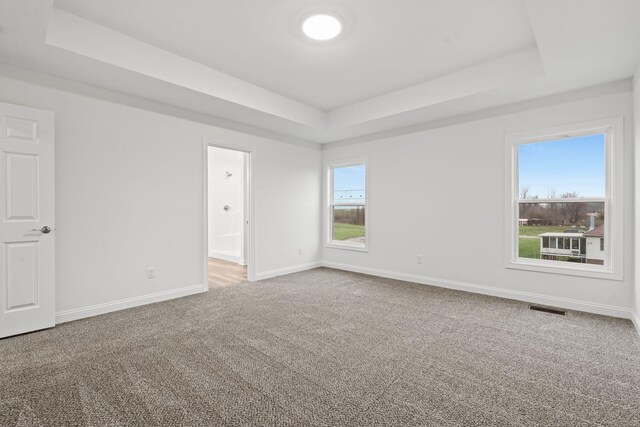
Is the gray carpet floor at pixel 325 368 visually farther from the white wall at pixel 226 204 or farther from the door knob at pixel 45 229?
the white wall at pixel 226 204

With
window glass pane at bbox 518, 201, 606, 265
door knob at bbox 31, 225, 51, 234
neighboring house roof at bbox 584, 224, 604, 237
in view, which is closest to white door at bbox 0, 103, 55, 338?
door knob at bbox 31, 225, 51, 234

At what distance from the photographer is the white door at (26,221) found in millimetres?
2689

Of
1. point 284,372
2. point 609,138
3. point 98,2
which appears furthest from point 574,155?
point 98,2

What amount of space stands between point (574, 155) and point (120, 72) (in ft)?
16.1

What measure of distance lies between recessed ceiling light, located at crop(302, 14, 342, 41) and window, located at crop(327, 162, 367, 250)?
9.13 feet

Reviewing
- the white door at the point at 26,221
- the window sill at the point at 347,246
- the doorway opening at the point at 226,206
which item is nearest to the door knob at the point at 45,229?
the white door at the point at 26,221

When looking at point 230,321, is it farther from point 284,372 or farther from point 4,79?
point 4,79

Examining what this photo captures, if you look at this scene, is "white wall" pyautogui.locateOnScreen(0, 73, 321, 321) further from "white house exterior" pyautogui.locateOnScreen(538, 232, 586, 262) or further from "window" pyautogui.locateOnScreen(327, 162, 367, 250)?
"white house exterior" pyautogui.locateOnScreen(538, 232, 586, 262)

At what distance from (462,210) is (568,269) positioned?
52.3 inches

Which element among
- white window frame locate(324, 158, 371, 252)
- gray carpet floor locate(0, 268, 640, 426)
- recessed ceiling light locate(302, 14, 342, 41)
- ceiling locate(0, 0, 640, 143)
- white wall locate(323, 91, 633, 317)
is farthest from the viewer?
white window frame locate(324, 158, 371, 252)

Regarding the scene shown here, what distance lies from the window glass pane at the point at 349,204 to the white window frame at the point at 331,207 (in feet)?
0.20

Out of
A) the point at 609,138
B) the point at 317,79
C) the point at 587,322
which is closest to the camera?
the point at 587,322

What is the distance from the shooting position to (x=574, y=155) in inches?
141

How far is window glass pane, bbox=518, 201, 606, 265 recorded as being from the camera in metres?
3.46
